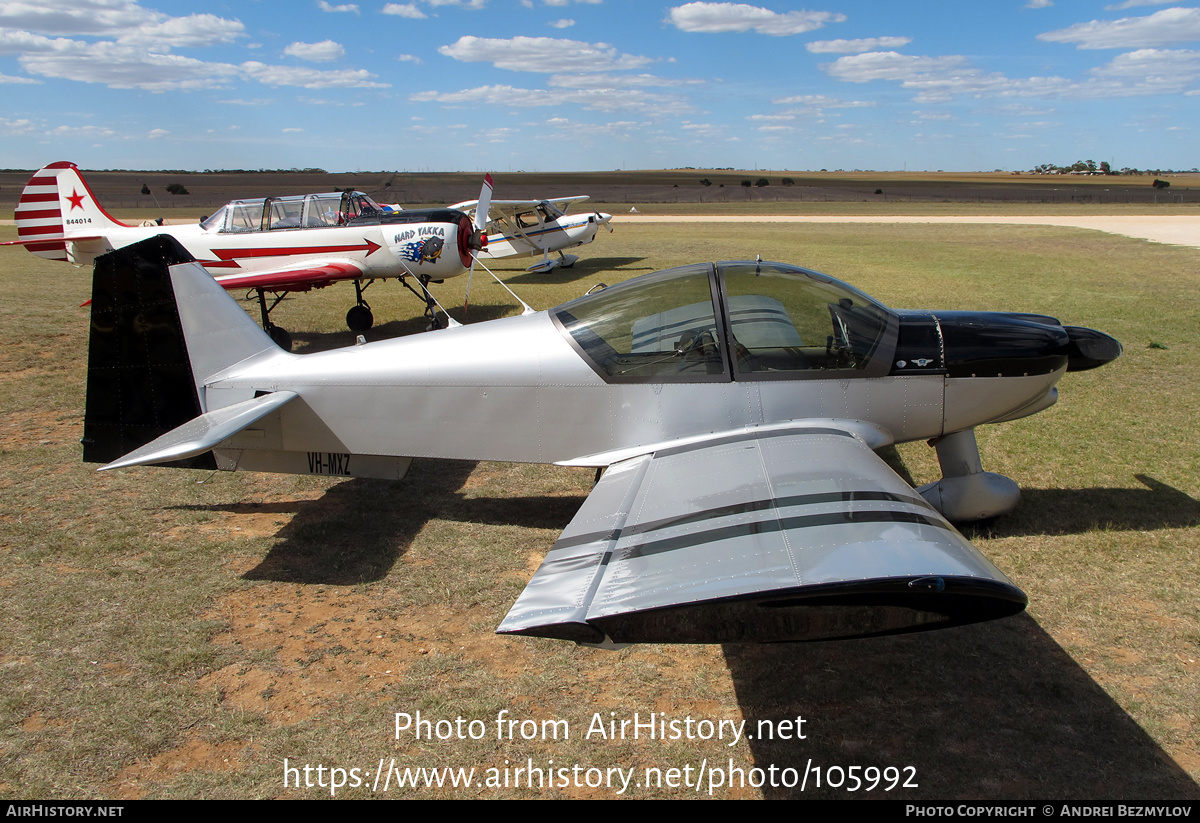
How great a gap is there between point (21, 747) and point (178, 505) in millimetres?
2864

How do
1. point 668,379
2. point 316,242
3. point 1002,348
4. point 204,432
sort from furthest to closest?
point 316,242 → point 1002,348 → point 668,379 → point 204,432

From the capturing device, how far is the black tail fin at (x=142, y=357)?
5258 mm

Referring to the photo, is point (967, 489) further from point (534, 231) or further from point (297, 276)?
point (534, 231)

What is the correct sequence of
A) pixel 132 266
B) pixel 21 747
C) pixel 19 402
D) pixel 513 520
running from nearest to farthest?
pixel 21 747 < pixel 132 266 < pixel 513 520 < pixel 19 402

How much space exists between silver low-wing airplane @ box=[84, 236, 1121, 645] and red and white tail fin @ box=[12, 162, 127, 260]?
10.8 metres

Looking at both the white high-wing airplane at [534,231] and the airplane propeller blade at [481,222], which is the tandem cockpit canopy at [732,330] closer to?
the airplane propeller blade at [481,222]

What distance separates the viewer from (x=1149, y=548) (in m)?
4.82

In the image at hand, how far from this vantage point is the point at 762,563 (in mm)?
2938

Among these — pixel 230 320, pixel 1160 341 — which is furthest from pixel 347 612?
pixel 1160 341

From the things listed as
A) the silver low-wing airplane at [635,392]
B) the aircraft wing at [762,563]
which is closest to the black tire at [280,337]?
the silver low-wing airplane at [635,392]

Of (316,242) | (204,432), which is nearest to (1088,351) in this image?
(204,432)

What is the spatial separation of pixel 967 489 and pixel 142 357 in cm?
592

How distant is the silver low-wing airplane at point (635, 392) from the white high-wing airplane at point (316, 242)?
21.1 ft

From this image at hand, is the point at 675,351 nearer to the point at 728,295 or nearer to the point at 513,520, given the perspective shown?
the point at 728,295
